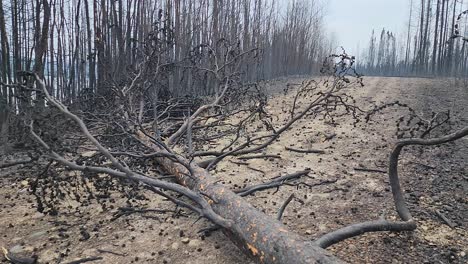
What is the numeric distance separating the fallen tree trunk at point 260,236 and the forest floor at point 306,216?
1.13 feet

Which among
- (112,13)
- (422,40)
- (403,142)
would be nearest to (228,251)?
(403,142)

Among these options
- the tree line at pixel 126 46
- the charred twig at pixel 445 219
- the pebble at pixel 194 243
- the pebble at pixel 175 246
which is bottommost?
the pebble at pixel 175 246

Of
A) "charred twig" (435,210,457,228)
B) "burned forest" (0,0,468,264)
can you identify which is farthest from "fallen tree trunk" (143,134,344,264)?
"charred twig" (435,210,457,228)

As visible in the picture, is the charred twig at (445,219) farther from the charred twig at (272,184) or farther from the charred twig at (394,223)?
the charred twig at (272,184)

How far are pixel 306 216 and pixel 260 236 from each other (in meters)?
1.25

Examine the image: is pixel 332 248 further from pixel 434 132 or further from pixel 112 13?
pixel 112 13

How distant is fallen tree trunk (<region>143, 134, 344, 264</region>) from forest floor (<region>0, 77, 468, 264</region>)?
1.13 ft

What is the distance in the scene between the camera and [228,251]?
3107 mm

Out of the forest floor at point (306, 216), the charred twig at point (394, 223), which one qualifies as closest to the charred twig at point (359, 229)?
the charred twig at point (394, 223)

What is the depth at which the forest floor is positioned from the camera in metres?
3.05

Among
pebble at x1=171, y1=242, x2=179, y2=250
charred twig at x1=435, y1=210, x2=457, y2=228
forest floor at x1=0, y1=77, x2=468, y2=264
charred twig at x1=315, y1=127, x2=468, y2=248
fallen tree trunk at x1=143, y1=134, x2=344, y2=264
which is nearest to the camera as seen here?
fallen tree trunk at x1=143, y1=134, x2=344, y2=264

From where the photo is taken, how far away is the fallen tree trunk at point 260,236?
2.26 meters

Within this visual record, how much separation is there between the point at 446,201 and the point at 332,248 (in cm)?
174

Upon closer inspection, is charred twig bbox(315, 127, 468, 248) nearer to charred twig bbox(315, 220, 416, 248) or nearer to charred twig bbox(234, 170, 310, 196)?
charred twig bbox(315, 220, 416, 248)
